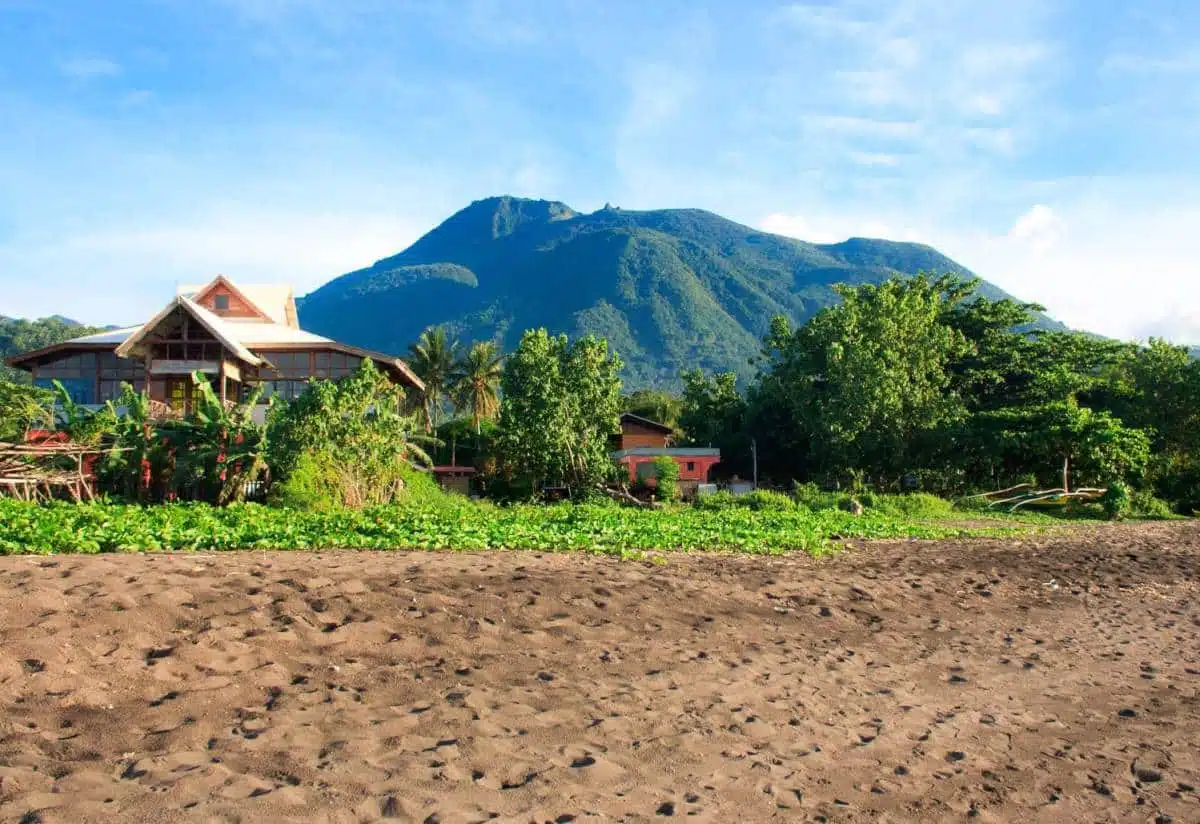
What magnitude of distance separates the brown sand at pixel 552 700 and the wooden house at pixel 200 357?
19.2 m

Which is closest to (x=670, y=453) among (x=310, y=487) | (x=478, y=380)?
(x=478, y=380)

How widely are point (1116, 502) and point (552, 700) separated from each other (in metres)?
29.1

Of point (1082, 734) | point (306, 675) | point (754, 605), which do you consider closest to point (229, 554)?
point (306, 675)

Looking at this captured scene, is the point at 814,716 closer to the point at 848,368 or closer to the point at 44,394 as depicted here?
the point at 44,394

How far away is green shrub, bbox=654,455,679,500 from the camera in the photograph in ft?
109

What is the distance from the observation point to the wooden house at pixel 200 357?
90.8 ft

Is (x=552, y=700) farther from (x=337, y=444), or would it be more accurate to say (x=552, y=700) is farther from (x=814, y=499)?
(x=814, y=499)

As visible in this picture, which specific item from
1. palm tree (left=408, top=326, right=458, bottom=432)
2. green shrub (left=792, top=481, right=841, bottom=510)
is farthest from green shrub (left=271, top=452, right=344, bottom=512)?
palm tree (left=408, top=326, right=458, bottom=432)

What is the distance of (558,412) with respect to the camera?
1253 inches

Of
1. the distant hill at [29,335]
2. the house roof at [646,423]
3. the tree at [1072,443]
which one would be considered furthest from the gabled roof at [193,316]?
the distant hill at [29,335]

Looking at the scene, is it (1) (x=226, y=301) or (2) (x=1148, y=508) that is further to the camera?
(1) (x=226, y=301)

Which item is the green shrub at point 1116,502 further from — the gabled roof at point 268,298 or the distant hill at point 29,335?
the distant hill at point 29,335

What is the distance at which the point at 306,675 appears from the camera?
6906 millimetres

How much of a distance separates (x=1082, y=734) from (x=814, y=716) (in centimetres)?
206
